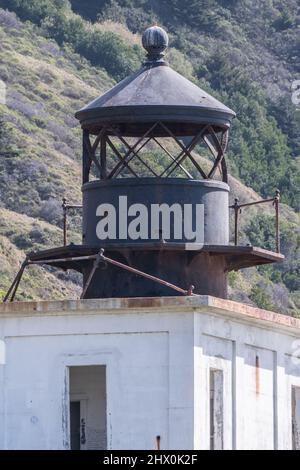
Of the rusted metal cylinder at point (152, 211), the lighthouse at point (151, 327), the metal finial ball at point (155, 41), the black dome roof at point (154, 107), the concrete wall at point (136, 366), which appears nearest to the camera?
the concrete wall at point (136, 366)

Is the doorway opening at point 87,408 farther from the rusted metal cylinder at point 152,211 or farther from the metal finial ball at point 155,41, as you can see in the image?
the metal finial ball at point 155,41

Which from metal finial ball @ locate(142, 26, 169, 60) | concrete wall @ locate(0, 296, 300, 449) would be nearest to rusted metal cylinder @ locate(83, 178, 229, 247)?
concrete wall @ locate(0, 296, 300, 449)

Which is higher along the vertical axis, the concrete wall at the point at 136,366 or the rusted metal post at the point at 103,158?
the rusted metal post at the point at 103,158

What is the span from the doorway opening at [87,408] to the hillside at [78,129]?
1324 inches

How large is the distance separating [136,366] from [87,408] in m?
1.82

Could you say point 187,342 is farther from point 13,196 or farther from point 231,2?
point 231,2

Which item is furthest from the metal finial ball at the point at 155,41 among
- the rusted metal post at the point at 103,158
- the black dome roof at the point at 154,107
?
the rusted metal post at the point at 103,158

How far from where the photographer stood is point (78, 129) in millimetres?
86250

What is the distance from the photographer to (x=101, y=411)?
91.5 feet

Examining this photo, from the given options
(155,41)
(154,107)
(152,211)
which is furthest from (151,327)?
(155,41)

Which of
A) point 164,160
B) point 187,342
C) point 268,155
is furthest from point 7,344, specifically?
point 268,155

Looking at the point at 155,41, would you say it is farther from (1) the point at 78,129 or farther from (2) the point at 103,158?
(1) the point at 78,129

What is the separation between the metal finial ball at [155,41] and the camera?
1130 inches

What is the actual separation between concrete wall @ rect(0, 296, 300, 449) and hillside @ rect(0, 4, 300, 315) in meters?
34.4
